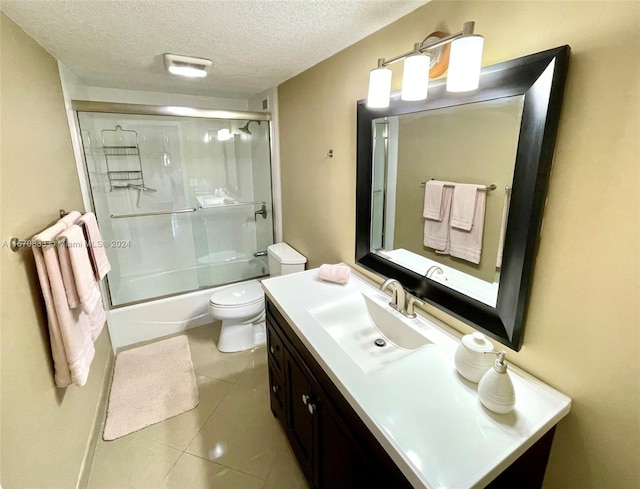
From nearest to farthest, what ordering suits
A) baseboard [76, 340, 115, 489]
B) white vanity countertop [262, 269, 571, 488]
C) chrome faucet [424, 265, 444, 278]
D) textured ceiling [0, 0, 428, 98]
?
white vanity countertop [262, 269, 571, 488] < textured ceiling [0, 0, 428, 98] < chrome faucet [424, 265, 444, 278] < baseboard [76, 340, 115, 489]

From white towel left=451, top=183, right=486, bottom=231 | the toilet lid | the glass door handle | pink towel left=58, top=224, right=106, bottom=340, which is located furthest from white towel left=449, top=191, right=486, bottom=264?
the glass door handle

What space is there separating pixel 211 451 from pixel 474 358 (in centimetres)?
149

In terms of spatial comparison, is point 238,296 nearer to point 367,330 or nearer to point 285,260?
point 285,260

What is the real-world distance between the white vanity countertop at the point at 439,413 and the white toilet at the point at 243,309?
1284mm

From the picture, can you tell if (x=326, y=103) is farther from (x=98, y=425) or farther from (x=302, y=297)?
(x=98, y=425)

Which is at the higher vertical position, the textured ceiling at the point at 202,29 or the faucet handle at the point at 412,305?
the textured ceiling at the point at 202,29

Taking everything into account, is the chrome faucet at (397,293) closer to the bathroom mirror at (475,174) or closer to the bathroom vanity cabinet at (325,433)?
the bathroom mirror at (475,174)

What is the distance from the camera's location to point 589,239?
812mm

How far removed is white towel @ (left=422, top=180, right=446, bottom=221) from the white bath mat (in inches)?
71.9

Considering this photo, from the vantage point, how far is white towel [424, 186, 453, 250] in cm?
124

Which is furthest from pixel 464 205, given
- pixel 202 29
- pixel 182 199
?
pixel 182 199

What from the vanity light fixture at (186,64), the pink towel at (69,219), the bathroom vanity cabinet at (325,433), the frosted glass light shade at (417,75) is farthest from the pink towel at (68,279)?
the frosted glass light shade at (417,75)

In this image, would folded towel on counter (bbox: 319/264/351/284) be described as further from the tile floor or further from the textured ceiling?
the textured ceiling

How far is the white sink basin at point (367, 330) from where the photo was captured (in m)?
1.28
